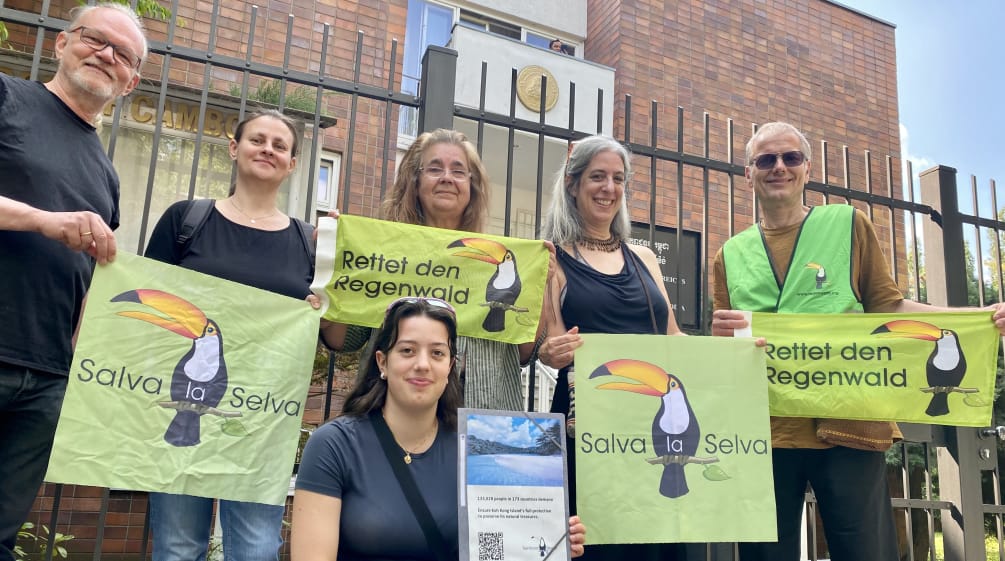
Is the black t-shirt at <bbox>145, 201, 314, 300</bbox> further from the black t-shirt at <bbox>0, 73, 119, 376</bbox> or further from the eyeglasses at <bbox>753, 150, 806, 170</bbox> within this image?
the eyeglasses at <bbox>753, 150, 806, 170</bbox>

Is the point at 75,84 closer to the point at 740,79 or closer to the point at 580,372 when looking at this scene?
the point at 580,372

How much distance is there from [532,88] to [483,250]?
771 centimetres

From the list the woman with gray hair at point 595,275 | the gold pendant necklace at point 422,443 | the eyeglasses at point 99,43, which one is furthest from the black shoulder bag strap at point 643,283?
the eyeglasses at point 99,43

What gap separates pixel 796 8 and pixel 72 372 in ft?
46.2

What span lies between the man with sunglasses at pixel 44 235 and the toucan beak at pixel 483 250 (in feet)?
4.20

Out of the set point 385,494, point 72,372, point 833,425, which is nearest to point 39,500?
point 72,372

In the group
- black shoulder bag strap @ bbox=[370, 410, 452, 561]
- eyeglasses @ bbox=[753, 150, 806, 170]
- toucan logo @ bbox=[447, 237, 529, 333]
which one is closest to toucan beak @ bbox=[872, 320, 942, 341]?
eyeglasses @ bbox=[753, 150, 806, 170]

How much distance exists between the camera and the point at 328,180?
8.62m

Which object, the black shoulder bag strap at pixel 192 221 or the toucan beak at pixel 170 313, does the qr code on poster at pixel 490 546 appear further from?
the black shoulder bag strap at pixel 192 221

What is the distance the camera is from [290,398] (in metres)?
2.82

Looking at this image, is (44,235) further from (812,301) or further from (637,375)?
(812,301)

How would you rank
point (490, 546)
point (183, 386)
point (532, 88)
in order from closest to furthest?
point (490, 546)
point (183, 386)
point (532, 88)

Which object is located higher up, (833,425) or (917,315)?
(917,315)

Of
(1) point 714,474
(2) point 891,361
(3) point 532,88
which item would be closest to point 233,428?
(1) point 714,474
